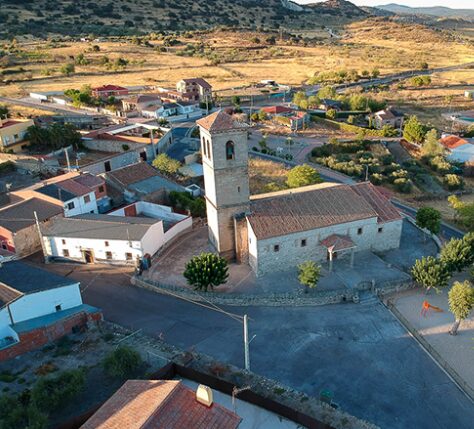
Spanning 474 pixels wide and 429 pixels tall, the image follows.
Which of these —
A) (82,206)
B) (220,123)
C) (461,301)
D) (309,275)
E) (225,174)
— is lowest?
(461,301)

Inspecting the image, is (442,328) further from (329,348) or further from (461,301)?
(329,348)

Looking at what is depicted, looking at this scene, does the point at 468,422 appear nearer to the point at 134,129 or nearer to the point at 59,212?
the point at 59,212

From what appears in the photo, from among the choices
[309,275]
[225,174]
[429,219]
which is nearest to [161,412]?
[309,275]

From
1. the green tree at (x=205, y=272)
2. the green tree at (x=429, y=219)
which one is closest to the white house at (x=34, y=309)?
the green tree at (x=205, y=272)

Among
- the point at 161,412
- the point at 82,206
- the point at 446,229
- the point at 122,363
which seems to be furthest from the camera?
the point at 446,229

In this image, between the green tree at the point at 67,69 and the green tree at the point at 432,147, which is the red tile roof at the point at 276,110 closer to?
the green tree at the point at 432,147

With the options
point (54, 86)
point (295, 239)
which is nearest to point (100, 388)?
point (295, 239)
